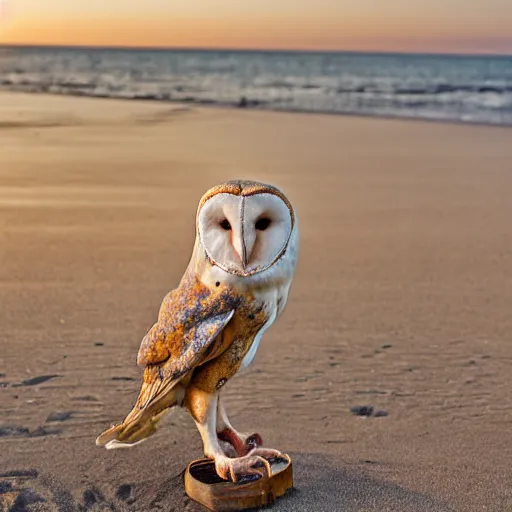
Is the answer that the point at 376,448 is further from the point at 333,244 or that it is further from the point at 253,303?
the point at 333,244

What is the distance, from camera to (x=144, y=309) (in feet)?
19.6

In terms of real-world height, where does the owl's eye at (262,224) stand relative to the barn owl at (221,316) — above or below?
above

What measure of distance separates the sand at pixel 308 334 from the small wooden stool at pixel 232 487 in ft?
0.43

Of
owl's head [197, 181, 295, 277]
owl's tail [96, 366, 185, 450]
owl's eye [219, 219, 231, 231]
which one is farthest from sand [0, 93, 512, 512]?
owl's eye [219, 219, 231, 231]

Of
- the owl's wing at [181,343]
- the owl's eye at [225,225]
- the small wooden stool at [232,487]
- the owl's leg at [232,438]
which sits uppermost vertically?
the owl's eye at [225,225]

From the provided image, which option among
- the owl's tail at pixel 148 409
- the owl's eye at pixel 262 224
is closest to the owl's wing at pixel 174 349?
the owl's tail at pixel 148 409

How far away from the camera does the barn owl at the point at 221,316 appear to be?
2.95m

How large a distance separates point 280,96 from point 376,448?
70.9 ft

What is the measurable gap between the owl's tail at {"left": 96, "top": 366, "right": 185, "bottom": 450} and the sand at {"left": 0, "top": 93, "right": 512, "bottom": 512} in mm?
390

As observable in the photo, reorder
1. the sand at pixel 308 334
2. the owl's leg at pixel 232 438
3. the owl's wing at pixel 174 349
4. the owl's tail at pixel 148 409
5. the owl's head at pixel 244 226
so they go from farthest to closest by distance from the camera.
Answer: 1. the sand at pixel 308 334
2. the owl's leg at pixel 232 438
3. the owl's tail at pixel 148 409
4. the owl's wing at pixel 174 349
5. the owl's head at pixel 244 226

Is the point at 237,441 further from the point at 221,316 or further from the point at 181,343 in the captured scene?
the point at 221,316

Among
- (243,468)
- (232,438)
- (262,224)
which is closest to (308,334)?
(232,438)

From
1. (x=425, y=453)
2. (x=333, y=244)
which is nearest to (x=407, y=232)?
(x=333, y=244)

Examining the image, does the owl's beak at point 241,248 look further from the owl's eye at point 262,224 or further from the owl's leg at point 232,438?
the owl's leg at point 232,438
